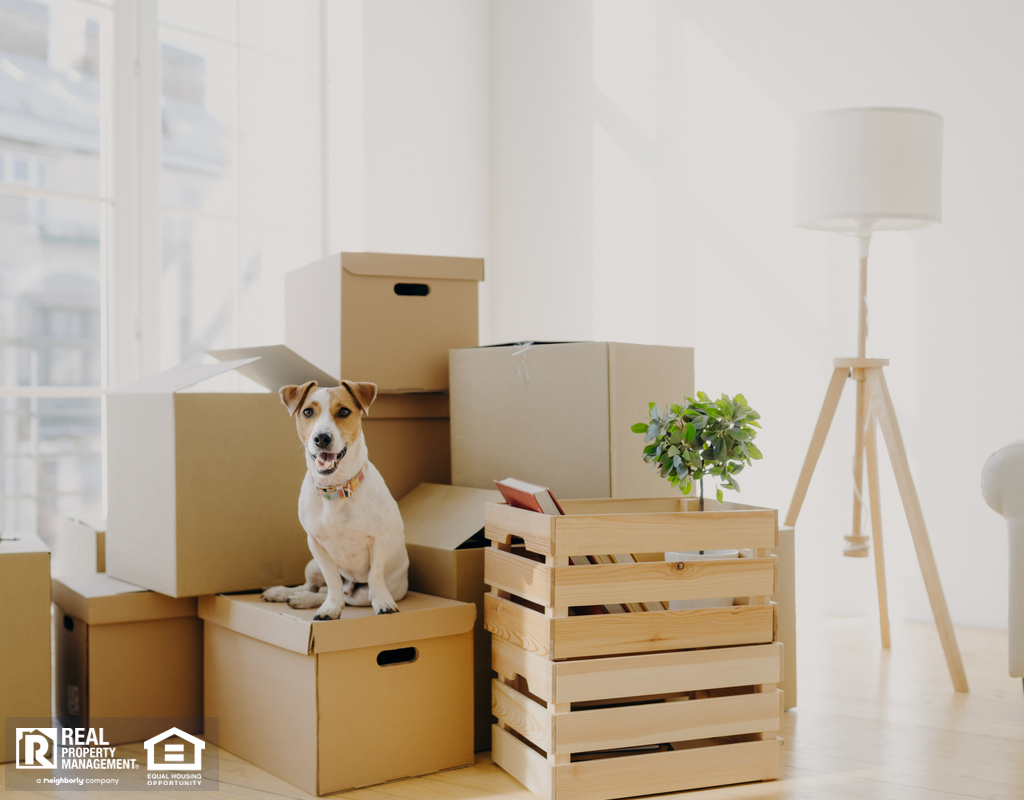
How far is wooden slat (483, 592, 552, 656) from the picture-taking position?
1.56m

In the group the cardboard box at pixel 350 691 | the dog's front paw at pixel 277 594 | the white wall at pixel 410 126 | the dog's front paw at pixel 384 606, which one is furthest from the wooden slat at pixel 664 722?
the white wall at pixel 410 126

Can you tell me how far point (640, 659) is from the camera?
157cm

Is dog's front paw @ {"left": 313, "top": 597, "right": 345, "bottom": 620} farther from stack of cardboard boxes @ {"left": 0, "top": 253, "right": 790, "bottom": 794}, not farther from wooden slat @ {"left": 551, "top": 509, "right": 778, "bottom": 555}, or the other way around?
wooden slat @ {"left": 551, "top": 509, "right": 778, "bottom": 555}

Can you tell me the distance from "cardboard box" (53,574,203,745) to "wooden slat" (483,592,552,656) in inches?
25.8

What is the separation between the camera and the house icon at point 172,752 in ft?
5.81

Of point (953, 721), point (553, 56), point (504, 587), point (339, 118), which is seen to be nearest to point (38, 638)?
point (504, 587)

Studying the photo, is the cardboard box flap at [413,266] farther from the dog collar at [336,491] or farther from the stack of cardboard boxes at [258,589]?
the dog collar at [336,491]

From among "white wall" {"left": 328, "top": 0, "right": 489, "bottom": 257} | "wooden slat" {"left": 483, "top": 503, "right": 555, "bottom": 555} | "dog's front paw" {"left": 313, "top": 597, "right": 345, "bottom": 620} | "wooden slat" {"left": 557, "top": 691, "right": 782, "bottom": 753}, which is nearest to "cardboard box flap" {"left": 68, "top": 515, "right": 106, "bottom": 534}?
"dog's front paw" {"left": 313, "top": 597, "right": 345, "bottom": 620}

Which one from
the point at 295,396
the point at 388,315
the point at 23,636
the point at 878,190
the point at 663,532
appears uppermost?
the point at 878,190

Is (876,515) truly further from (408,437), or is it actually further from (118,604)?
(118,604)

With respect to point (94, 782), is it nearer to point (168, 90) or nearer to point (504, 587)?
point (504, 587)

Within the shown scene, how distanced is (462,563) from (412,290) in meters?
0.73

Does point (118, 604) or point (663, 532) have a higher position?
point (663, 532)

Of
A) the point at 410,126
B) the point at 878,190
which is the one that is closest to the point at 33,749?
the point at 878,190
